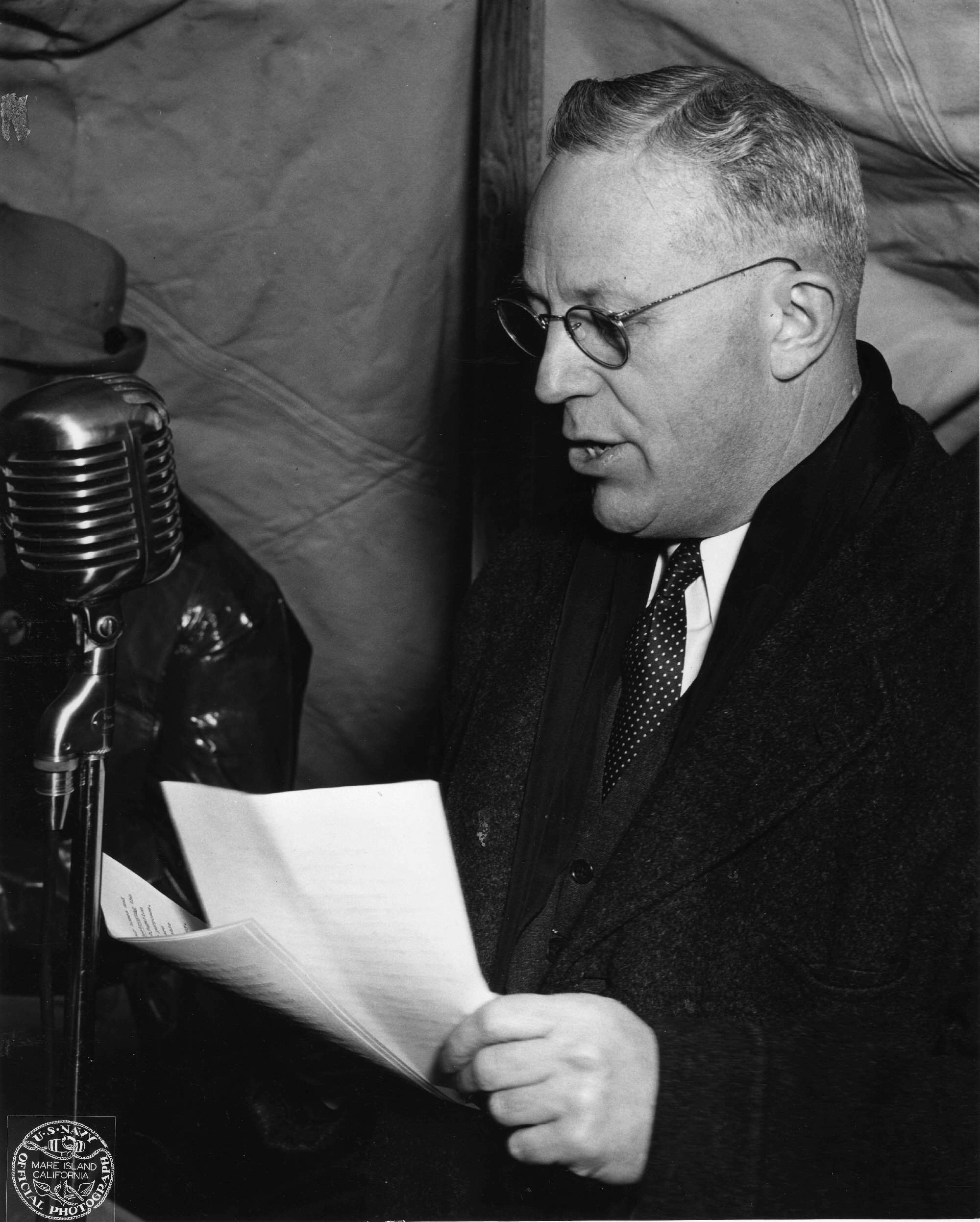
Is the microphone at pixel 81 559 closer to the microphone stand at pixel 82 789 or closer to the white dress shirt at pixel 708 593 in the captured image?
the microphone stand at pixel 82 789

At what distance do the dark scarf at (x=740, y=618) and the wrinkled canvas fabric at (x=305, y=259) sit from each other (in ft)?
3.05

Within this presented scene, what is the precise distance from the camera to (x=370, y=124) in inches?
79.3

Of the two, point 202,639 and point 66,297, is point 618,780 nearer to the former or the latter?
point 202,639

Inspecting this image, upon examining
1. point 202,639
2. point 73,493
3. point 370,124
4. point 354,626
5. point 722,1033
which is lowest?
point 354,626

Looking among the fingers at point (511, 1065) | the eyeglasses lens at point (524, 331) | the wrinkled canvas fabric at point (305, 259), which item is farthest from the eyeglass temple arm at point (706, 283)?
the wrinkled canvas fabric at point (305, 259)

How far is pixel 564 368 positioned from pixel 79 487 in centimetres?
51

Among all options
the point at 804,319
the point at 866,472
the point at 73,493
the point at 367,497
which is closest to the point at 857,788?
the point at 866,472

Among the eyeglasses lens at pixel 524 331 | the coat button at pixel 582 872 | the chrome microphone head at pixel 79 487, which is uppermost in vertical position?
the eyeglasses lens at pixel 524 331

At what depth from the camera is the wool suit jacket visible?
3.44ft

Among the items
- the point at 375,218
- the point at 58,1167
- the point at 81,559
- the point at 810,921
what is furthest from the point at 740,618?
the point at 375,218

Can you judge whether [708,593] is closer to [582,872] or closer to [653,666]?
[653,666]

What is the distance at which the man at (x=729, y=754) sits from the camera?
1.05m

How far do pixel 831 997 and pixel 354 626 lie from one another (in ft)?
4.51

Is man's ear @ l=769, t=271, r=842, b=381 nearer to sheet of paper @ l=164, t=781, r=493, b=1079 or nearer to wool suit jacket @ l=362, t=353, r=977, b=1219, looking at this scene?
Result: wool suit jacket @ l=362, t=353, r=977, b=1219
